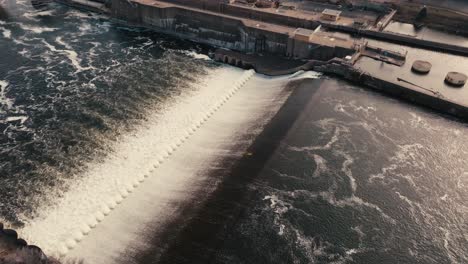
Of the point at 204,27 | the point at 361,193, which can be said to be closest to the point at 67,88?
the point at 204,27

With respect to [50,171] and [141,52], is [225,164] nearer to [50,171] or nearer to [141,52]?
[50,171]

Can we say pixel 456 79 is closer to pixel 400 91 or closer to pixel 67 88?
pixel 400 91

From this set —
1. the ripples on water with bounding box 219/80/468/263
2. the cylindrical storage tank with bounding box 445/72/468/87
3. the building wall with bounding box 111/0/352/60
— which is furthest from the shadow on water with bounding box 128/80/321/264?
the cylindrical storage tank with bounding box 445/72/468/87

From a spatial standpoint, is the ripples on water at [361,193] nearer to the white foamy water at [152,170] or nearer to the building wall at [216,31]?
the white foamy water at [152,170]

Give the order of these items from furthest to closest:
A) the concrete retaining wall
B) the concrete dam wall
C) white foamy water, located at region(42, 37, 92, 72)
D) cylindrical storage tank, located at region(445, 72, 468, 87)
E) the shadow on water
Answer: the concrete dam wall, white foamy water, located at region(42, 37, 92, 72), cylindrical storage tank, located at region(445, 72, 468, 87), the concrete retaining wall, the shadow on water

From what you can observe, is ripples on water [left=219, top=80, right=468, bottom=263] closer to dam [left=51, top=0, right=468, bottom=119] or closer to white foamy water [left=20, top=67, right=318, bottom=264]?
dam [left=51, top=0, right=468, bottom=119]

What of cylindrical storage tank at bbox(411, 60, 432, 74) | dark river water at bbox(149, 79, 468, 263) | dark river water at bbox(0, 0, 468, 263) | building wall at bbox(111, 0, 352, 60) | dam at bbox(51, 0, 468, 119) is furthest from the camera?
building wall at bbox(111, 0, 352, 60)
